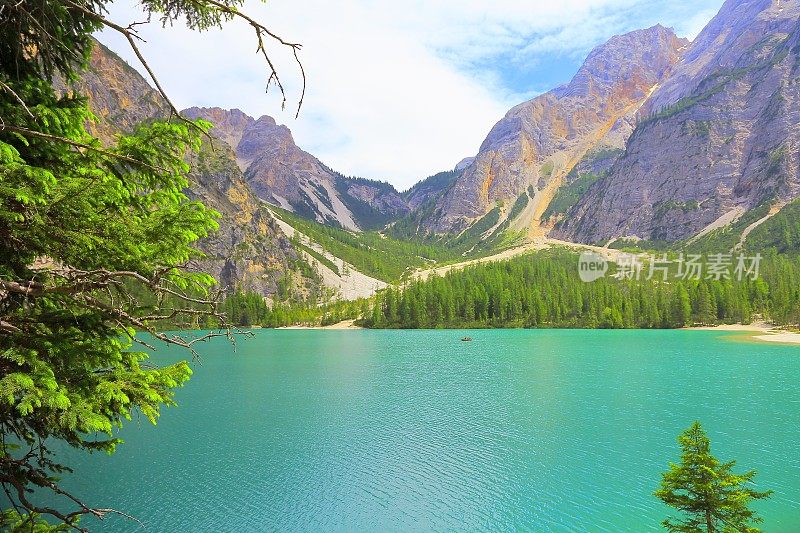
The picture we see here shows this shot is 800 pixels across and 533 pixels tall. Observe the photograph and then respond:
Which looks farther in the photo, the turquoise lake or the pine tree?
the turquoise lake

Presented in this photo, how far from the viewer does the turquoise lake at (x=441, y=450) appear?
21.5m

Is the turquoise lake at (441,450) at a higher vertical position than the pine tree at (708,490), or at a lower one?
lower

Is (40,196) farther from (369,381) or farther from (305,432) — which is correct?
(369,381)

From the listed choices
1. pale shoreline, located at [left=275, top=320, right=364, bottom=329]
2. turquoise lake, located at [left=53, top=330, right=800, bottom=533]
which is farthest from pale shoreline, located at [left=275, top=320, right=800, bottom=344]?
turquoise lake, located at [left=53, top=330, right=800, bottom=533]

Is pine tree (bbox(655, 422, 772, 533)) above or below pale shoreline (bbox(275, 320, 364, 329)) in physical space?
above

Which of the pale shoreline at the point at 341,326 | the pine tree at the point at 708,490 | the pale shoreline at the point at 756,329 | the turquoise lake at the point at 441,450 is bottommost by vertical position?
the turquoise lake at the point at 441,450

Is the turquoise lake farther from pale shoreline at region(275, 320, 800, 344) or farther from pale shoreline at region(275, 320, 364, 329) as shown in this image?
pale shoreline at region(275, 320, 364, 329)

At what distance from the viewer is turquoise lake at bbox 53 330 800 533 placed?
2145 centimetres

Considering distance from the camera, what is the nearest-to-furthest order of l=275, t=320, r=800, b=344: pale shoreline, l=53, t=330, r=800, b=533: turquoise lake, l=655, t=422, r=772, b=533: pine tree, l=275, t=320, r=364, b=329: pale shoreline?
l=655, t=422, r=772, b=533: pine tree < l=53, t=330, r=800, b=533: turquoise lake < l=275, t=320, r=800, b=344: pale shoreline < l=275, t=320, r=364, b=329: pale shoreline

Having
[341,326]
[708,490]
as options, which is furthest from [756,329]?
[708,490]

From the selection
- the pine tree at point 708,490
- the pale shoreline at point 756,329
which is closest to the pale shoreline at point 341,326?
the pale shoreline at point 756,329

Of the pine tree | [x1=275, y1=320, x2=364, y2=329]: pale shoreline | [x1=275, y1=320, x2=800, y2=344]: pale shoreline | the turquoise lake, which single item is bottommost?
the turquoise lake

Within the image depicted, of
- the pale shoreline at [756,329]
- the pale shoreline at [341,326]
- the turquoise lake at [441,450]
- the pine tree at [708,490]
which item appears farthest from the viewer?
the pale shoreline at [341,326]

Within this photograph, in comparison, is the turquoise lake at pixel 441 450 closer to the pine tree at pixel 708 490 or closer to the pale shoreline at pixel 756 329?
the pine tree at pixel 708 490
